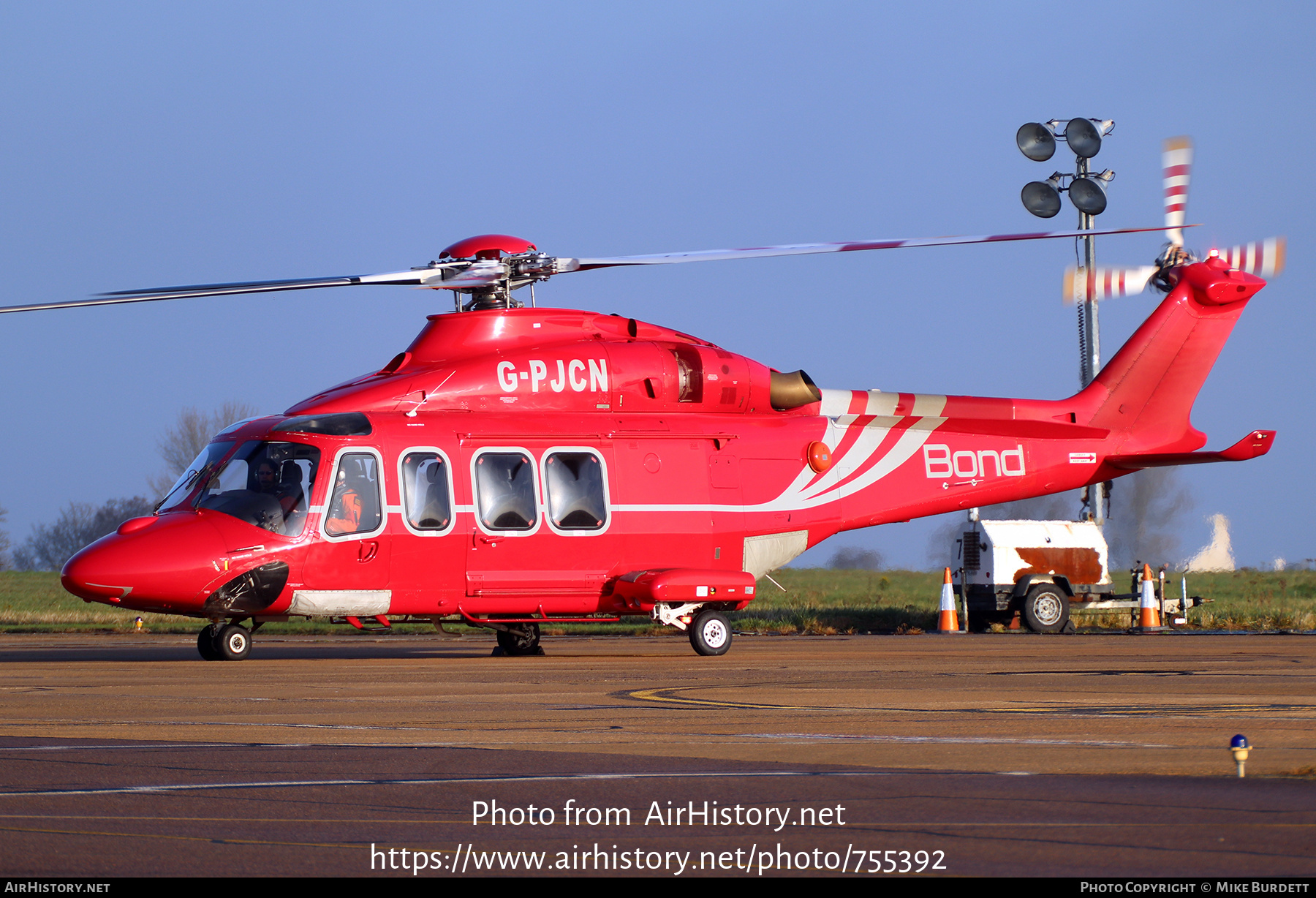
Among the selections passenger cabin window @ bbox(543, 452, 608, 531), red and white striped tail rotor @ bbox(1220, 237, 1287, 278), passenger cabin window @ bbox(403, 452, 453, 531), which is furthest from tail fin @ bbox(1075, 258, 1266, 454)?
passenger cabin window @ bbox(403, 452, 453, 531)

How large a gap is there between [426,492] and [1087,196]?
15.8 meters

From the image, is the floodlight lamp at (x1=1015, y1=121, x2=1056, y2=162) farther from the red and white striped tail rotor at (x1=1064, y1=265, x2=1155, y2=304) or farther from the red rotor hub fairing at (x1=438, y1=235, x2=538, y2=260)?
the red rotor hub fairing at (x1=438, y1=235, x2=538, y2=260)

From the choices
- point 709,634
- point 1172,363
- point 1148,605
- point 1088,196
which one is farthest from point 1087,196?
point 709,634

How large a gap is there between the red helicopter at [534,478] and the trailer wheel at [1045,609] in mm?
5731

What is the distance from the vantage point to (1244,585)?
5316 centimetres

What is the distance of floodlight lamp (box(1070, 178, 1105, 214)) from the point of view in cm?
2744

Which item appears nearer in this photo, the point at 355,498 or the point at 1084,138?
the point at 355,498

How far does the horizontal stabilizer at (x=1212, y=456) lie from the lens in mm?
22431

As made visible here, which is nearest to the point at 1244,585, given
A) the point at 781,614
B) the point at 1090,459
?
the point at 781,614

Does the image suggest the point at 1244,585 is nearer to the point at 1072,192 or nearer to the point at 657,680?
the point at 1072,192

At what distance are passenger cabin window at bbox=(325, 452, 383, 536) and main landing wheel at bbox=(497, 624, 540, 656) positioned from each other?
3.04 meters

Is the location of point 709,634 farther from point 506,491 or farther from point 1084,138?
point 1084,138

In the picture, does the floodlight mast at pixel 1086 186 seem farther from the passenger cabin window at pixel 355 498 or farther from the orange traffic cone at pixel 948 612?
the passenger cabin window at pixel 355 498

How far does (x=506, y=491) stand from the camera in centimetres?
1780
